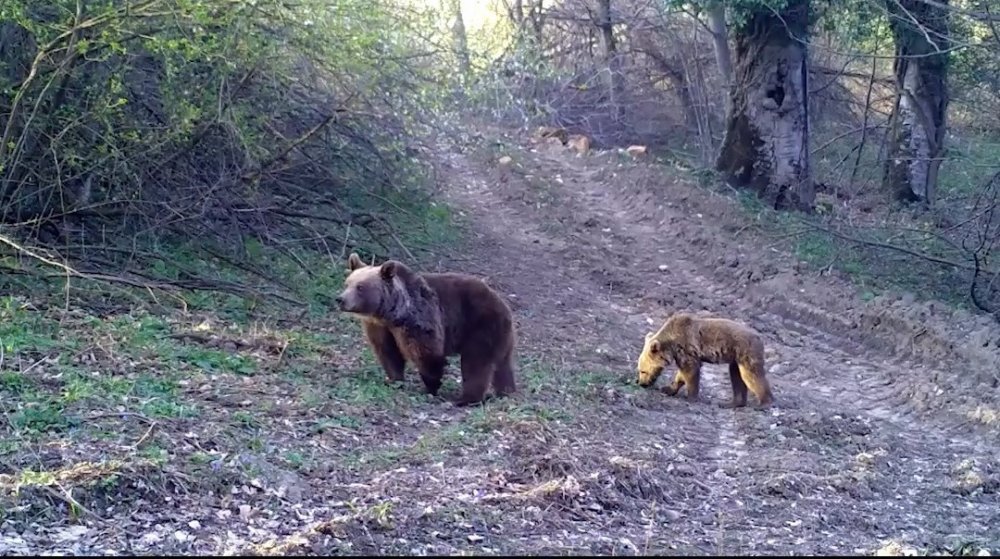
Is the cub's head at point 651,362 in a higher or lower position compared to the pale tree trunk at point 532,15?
lower

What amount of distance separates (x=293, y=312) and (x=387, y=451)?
4.61 meters

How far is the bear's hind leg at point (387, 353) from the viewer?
9953mm

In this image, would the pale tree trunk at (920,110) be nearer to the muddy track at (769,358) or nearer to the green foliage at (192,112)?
the muddy track at (769,358)

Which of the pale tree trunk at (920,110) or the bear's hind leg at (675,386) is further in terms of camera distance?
the pale tree trunk at (920,110)

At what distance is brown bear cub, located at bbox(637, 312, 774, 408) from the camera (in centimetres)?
1133

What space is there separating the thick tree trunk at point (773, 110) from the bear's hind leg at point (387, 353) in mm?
12193

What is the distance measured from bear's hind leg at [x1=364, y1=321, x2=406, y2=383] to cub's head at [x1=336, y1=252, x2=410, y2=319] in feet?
1.34

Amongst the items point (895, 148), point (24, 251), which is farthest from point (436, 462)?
point (895, 148)

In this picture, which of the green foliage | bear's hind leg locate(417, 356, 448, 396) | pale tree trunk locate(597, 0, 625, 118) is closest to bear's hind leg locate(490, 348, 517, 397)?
bear's hind leg locate(417, 356, 448, 396)

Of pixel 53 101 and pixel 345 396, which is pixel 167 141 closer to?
pixel 53 101

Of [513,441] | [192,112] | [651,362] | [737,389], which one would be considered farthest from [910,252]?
[192,112]

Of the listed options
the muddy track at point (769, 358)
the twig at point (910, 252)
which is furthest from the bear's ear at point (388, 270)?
the twig at point (910, 252)

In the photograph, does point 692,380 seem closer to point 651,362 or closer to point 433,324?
point 651,362

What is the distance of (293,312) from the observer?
1234 centimetres
